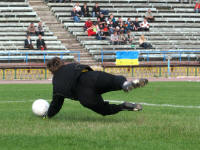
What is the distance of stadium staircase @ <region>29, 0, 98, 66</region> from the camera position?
32353mm

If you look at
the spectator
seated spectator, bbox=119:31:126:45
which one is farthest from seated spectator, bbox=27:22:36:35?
the spectator

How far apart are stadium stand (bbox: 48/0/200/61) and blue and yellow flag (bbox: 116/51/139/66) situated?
206cm

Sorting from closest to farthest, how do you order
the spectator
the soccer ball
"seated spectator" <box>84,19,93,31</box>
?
the soccer ball < "seated spectator" <box>84,19,93,31</box> < the spectator

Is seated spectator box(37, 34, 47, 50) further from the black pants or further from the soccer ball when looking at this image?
the black pants

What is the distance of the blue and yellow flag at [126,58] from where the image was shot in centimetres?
2970

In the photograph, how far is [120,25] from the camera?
3519 centimetres

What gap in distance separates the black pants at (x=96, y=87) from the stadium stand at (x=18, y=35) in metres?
19.9

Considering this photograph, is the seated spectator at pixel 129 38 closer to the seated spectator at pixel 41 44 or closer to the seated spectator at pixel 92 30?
the seated spectator at pixel 92 30

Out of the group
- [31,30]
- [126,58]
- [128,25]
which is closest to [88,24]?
[128,25]

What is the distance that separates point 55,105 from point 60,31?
2520cm

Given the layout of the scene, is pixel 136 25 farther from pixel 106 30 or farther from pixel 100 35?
pixel 100 35

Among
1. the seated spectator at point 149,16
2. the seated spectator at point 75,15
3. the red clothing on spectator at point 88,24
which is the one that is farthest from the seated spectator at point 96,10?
the seated spectator at point 149,16

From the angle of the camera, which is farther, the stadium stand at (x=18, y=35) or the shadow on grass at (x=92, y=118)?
the stadium stand at (x=18, y=35)

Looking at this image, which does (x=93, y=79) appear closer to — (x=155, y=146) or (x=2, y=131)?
(x=2, y=131)
